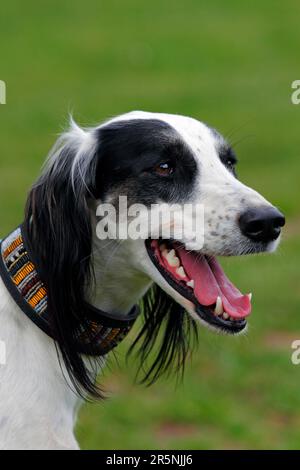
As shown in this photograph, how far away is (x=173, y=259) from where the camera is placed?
385 centimetres

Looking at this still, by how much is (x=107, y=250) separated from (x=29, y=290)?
361 millimetres

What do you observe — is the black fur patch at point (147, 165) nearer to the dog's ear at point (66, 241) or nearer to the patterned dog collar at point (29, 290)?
the dog's ear at point (66, 241)

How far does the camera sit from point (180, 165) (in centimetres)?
394

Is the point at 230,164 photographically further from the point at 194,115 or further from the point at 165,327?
the point at 194,115

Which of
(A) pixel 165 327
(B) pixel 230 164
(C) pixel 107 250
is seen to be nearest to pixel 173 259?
(C) pixel 107 250

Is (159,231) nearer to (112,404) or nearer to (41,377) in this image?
(41,377)

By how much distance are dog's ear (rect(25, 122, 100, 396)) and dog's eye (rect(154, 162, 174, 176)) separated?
0.24 metres

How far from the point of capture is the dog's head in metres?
3.77

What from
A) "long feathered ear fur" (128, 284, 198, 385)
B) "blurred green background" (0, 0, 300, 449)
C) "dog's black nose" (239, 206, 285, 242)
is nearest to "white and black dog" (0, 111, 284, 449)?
"dog's black nose" (239, 206, 285, 242)

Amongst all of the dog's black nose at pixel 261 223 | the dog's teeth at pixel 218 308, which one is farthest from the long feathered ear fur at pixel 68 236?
the dog's black nose at pixel 261 223

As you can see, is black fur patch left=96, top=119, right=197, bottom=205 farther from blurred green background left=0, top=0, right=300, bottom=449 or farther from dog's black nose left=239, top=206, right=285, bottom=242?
blurred green background left=0, top=0, right=300, bottom=449

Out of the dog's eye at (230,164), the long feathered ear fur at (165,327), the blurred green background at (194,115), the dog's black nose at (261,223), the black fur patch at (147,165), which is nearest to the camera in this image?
the dog's black nose at (261,223)

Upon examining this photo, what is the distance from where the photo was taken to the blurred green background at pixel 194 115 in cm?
620

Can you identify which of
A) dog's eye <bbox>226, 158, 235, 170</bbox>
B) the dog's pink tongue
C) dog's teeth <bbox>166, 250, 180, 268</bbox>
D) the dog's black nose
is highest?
dog's eye <bbox>226, 158, 235, 170</bbox>
